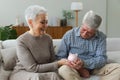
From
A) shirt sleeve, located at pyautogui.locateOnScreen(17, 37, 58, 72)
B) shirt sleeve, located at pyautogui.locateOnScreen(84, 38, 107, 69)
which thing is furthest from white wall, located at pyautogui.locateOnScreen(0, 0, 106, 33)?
shirt sleeve, located at pyautogui.locateOnScreen(17, 37, 58, 72)

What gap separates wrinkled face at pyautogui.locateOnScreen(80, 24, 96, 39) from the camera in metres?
2.55

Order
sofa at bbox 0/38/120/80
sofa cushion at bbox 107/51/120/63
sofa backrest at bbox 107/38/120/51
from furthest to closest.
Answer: sofa backrest at bbox 107/38/120/51
sofa cushion at bbox 107/51/120/63
sofa at bbox 0/38/120/80

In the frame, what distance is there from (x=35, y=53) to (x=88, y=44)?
0.63 meters

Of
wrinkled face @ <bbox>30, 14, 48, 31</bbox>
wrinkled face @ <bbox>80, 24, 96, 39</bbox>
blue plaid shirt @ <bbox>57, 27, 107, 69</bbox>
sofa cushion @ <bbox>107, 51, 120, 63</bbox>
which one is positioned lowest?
sofa cushion @ <bbox>107, 51, 120, 63</bbox>

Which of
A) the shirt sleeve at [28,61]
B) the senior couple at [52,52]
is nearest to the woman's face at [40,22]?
the senior couple at [52,52]

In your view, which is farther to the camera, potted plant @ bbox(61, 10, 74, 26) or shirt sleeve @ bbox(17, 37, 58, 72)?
potted plant @ bbox(61, 10, 74, 26)

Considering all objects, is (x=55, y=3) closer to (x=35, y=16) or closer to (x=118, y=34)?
(x=118, y=34)

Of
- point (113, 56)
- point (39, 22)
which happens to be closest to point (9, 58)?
point (39, 22)

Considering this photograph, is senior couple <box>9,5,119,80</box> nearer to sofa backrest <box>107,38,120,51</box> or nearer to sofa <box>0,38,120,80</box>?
sofa <box>0,38,120,80</box>

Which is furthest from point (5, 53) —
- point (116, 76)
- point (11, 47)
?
point (116, 76)

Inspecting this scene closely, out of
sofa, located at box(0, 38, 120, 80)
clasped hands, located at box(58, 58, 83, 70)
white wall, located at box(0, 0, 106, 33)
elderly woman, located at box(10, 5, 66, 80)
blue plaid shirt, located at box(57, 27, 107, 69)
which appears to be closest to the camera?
elderly woman, located at box(10, 5, 66, 80)

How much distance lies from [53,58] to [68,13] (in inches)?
150

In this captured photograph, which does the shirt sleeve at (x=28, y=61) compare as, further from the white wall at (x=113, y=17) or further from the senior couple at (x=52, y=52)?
the white wall at (x=113, y=17)

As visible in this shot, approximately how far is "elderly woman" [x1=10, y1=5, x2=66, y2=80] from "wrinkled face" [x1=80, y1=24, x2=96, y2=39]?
0.41 metres
